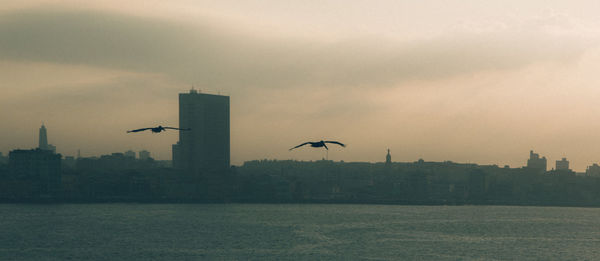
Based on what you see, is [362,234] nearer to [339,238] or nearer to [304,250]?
[339,238]

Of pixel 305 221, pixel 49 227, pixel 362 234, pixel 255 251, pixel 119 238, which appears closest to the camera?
pixel 255 251

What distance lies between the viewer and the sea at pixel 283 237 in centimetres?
9312

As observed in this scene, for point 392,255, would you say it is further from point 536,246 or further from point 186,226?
point 186,226

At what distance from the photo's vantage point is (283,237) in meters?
110

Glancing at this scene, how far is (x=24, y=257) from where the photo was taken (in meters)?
88.9

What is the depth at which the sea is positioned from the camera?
93.1 m

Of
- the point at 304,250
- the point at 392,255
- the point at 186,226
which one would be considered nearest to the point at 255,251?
the point at 304,250

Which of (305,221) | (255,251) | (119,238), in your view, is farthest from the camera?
(305,221)

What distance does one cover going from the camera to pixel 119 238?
108 m

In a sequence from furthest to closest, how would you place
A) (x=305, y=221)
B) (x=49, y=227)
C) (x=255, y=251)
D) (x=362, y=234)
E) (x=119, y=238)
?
(x=305, y=221)
(x=49, y=227)
(x=362, y=234)
(x=119, y=238)
(x=255, y=251)

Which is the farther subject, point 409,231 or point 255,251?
point 409,231

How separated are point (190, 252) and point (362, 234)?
33.8m

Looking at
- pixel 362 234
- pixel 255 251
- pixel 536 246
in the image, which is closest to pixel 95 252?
pixel 255 251

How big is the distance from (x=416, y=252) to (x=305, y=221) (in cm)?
4910
